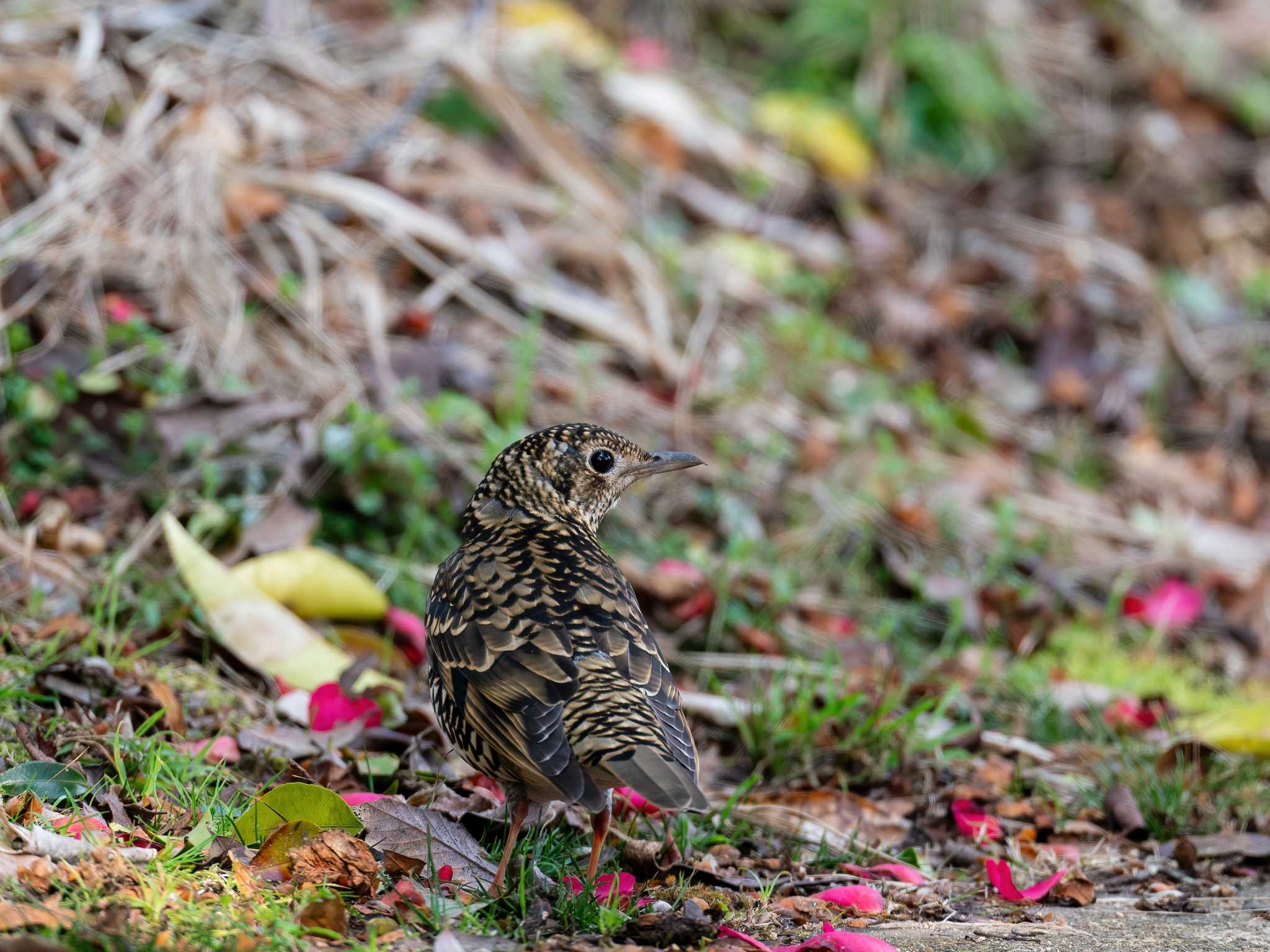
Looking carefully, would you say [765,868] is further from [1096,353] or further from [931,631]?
[1096,353]

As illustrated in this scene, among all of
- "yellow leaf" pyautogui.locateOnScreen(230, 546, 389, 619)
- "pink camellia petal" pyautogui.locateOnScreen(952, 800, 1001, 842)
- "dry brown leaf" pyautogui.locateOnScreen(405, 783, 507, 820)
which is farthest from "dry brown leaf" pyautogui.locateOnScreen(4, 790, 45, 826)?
"pink camellia petal" pyautogui.locateOnScreen(952, 800, 1001, 842)

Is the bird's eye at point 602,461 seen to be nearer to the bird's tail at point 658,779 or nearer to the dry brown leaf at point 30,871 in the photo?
the bird's tail at point 658,779

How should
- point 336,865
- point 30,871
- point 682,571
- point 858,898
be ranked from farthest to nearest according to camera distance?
point 682,571
point 858,898
point 336,865
point 30,871

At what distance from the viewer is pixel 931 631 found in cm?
683

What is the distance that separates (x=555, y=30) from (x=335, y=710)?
23.8ft

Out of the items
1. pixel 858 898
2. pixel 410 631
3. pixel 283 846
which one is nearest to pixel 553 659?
pixel 283 846

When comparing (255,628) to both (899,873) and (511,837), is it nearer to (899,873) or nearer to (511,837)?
(511,837)

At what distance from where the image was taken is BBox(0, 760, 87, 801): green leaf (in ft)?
12.3

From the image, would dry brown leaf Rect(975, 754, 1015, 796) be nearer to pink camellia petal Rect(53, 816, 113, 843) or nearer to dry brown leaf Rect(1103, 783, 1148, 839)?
dry brown leaf Rect(1103, 783, 1148, 839)

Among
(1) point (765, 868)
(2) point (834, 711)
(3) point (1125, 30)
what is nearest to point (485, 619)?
(1) point (765, 868)

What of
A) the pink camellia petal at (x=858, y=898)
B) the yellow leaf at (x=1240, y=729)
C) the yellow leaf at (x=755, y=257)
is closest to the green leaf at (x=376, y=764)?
the pink camellia petal at (x=858, y=898)

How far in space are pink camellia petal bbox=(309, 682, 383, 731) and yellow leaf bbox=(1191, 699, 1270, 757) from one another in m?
3.10

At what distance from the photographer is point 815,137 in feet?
36.9

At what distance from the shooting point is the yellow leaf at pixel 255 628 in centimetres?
517
